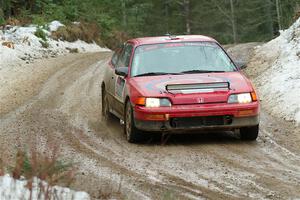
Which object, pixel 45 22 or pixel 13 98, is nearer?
pixel 13 98

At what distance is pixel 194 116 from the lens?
9.99 metres

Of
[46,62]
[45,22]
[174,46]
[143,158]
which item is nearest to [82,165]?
[143,158]

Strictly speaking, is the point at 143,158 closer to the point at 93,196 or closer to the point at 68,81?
the point at 93,196

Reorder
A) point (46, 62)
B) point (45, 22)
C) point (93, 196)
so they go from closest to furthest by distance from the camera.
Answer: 1. point (93, 196)
2. point (46, 62)
3. point (45, 22)

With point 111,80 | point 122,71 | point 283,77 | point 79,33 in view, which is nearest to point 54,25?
point 79,33

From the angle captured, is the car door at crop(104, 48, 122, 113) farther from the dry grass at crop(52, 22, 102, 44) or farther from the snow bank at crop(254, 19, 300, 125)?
the dry grass at crop(52, 22, 102, 44)

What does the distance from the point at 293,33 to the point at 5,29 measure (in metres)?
12.1

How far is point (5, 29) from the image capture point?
26219 millimetres

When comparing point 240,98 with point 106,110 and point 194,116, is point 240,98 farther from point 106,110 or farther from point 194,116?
point 106,110

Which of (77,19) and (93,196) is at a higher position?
(93,196)

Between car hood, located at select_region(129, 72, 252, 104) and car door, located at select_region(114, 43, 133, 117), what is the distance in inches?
25.3

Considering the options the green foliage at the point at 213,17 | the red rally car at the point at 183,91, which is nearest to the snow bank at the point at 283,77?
the red rally car at the point at 183,91

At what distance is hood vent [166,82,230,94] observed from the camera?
1009 centimetres

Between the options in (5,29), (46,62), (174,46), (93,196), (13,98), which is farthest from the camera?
(5,29)
